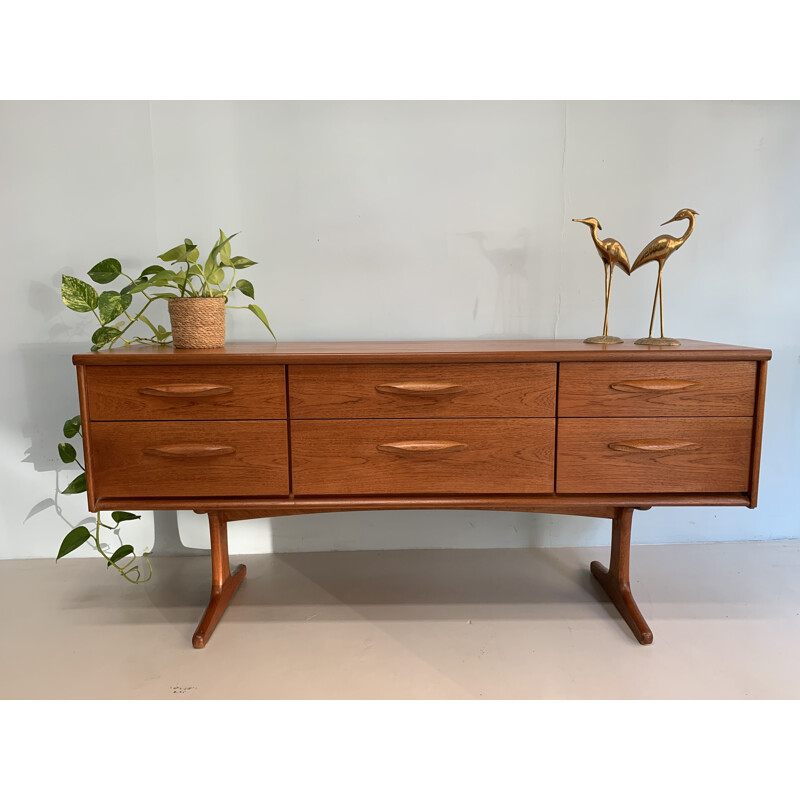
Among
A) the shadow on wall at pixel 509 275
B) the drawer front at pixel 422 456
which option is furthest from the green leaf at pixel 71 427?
the shadow on wall at pixel 509 275

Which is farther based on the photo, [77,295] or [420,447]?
[77,295]

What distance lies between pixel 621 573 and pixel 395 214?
4.71 feet

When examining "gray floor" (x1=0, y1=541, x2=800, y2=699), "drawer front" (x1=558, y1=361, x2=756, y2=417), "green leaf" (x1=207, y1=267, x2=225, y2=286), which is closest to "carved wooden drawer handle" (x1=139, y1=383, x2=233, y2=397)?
"green leaf" (x1=207, y1=267, x2=225, y2=286)

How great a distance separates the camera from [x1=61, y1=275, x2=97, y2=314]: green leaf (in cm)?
183

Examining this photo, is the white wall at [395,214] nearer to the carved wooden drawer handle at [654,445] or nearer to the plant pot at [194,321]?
the plant pot at [194,321]

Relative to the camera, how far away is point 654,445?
5.50 ft

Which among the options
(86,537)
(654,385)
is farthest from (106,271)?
(654,385)

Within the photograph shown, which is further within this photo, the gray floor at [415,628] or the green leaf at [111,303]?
the green leaf at [111,303]

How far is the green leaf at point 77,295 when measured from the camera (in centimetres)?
183

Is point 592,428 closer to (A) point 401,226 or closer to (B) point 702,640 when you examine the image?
(B) point 702,640

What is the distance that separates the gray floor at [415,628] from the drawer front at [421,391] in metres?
0.68

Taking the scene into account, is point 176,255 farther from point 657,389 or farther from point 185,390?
point 657,389

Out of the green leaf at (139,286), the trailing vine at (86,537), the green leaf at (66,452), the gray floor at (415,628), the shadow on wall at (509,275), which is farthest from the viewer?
the shadow on wall at (509,275)

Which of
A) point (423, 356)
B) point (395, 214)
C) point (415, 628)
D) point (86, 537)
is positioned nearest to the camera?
point (423, 356)
